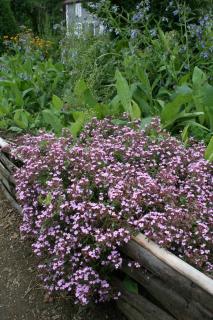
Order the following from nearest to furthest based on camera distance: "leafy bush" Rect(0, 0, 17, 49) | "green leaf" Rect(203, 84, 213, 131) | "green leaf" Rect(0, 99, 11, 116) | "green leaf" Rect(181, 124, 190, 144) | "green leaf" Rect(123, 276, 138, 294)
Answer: "green leaf" Rect(123, 276, 138, 294) < "green leaf" Rect(181, 124, 190, 144) < "green leaf" Rect(203, 84, 213, 131) < "green leaf" Rect(0, 99, 11, 116) < "leafy bush" Rect(0, 0, 17, 49)

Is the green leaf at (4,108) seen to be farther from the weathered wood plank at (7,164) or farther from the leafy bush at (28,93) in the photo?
the weathered wood plank at (7,164)

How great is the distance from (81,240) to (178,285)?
2.05 feet

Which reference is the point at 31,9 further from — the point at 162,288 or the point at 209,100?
the point at 162,288

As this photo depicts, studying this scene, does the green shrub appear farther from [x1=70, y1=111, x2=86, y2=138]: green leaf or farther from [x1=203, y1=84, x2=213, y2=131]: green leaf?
[x1=203, y1=84, x2=213, y2=131]: green leaf

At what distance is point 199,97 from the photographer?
358cm

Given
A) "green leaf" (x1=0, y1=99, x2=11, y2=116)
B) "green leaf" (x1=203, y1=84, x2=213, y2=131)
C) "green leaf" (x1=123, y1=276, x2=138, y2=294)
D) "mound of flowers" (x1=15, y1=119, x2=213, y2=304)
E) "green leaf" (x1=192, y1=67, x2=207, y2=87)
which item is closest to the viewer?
"mound of flowers" (x1=15, y1=119, x2=213, y2=304)

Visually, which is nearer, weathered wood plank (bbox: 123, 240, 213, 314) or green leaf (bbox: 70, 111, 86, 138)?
weathered wood plank (bbox: 123, 240, 213, 314)

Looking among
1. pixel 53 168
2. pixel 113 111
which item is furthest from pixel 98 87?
pixel 53 168

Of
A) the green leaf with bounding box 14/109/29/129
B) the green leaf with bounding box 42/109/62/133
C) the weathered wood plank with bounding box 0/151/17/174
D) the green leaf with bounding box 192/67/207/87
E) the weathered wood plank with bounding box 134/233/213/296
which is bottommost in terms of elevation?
the weathered wood plank with bounding box 0/151/17/174

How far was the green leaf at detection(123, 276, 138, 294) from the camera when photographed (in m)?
2.41

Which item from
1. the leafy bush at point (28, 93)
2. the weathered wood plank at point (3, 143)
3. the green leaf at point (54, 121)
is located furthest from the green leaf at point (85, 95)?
the weathered wood plank at point (3, 143)

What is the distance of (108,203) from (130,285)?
0.49 m

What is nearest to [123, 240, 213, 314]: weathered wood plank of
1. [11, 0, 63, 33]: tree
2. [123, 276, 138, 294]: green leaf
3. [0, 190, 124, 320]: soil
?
[123, 276, 138, 294]: green leaf

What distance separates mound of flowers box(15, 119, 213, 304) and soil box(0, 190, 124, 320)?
0.17 meters
